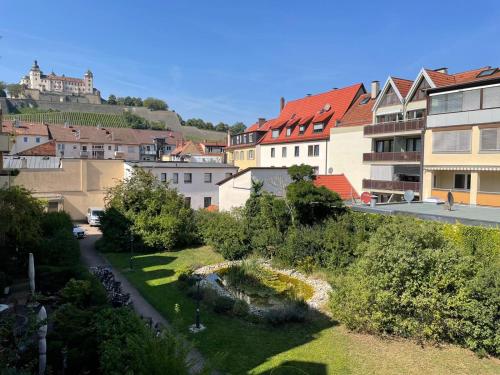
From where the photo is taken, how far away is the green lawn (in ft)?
38.8

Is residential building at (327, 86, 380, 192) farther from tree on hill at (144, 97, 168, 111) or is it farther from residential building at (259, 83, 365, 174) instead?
tree on hill at (144, 97, 168, 111)

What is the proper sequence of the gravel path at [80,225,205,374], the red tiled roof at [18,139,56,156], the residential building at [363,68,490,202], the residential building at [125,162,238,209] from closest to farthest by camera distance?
the gravel path at [80,225,205,374], the residential building at [363,68,490,202], the residential building at [125,162,238,209], the red tiled roof at [18,139,56,156]

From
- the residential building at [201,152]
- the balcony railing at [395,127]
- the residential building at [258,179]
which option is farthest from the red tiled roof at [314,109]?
the residential building at [201,152]

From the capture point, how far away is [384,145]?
37469 millimetres

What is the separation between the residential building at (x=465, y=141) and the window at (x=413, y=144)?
2693 millimetres

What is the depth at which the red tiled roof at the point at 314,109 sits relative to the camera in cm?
4403

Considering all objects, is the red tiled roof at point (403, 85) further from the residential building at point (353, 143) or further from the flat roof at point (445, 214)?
the flat roof at point (445, 214)

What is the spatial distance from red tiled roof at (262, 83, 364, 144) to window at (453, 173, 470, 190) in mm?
15454

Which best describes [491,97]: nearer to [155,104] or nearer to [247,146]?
[247,146]

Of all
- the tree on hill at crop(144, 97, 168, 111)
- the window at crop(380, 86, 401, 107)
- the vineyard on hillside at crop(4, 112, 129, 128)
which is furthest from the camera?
the tree on hill at crop(144, 97, 168, 111)

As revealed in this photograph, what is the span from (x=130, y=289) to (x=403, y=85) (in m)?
30.3

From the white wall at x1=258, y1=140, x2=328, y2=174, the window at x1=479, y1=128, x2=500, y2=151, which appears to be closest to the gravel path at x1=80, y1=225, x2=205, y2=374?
the white wall at x1=258, y1=140, x2=328, y2=174

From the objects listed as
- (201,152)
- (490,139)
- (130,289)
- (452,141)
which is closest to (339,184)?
(452,141)

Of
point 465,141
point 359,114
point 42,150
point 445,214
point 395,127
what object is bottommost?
point 445,214
